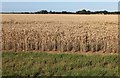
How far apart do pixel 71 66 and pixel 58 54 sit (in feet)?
6.90

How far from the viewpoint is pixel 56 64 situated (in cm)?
1249

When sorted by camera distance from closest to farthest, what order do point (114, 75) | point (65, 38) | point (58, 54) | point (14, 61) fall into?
point (114, 75) → point (14, 61) → point (58, 54) → point (65, 38)

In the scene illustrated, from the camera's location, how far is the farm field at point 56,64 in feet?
36.9

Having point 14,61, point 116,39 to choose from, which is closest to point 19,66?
point 14,61

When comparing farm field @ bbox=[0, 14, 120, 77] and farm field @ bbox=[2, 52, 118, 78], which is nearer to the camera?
farm field @ bbox=[2, 52, 118, 78]

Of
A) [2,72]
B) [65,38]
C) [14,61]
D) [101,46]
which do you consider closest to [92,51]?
[101,46]

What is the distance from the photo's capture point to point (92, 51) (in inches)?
600

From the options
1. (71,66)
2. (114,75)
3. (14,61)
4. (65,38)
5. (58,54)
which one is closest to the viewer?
(114,75)

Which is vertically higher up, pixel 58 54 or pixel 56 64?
pixel 58 54

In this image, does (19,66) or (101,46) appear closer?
(19,66)

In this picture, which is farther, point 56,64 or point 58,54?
point 58,54

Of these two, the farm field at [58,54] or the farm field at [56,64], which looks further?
the farm field at [58,54]

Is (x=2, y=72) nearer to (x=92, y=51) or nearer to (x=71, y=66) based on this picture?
(x=71, y=66)

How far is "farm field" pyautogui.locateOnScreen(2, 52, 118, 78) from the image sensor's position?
11259mm
